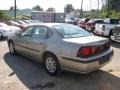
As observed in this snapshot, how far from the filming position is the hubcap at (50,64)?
6157mm

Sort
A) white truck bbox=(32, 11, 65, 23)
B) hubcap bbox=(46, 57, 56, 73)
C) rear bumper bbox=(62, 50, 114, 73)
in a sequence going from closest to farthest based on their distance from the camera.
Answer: rear bumper bbox=(62, 50, 114, 73) → hubcap bbox=(46, 57, 56, 73) → white truck bbox=(32, 11, 65, 23)

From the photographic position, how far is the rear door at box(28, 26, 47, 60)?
6.59 meters

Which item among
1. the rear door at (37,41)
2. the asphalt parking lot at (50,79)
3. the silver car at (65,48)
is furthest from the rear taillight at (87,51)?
the rear door at (37,41)

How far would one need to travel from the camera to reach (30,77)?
6148 millimetres

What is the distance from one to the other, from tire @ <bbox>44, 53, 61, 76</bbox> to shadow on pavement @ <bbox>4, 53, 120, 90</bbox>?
15cm

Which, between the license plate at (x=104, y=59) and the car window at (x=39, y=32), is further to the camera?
the car window at (x=39, y=32)

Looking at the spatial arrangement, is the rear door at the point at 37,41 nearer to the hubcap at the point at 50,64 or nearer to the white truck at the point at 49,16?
the hubcap at the point at 50,64

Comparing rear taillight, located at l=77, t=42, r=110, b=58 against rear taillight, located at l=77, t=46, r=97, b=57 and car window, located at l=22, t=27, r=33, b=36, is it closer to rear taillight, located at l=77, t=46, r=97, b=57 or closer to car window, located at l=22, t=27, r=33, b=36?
rear taillight, located at l=77, t=46, r=97, b=57

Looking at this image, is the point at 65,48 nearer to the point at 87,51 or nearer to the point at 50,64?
the point at 87,51

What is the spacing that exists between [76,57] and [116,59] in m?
3.50

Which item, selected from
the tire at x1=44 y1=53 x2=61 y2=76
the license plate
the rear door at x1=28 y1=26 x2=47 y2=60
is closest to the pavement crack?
the tire at x1=44 y1=53 x2=61 y2=76

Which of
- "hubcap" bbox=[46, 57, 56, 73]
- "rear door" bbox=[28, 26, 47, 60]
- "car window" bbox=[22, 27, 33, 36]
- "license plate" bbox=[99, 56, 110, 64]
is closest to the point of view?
"license plate" bbox=[99, 56, 110, 64]

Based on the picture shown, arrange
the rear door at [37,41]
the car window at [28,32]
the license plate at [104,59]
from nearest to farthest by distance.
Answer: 1. the license plate at [104,59]
2. the rear door at [37,41]
3. the car window at [28,32]

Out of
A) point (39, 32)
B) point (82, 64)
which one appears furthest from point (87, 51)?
point (39, 32)
